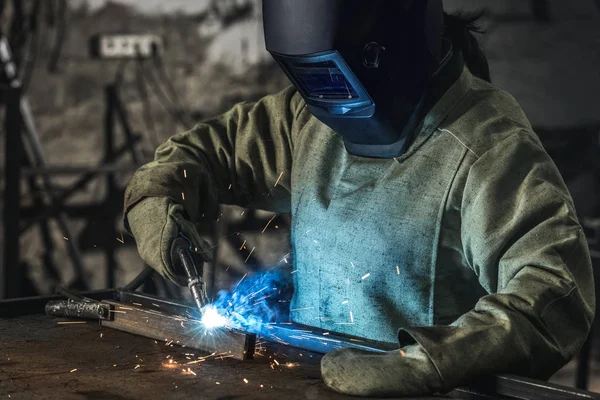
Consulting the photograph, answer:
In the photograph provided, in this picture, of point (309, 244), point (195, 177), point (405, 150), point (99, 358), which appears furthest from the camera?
point (195, 177)

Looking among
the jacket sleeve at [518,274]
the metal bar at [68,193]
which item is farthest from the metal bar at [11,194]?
the jacket sleeve at [518,274]

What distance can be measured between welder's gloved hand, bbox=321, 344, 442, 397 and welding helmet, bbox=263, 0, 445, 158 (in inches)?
21.9

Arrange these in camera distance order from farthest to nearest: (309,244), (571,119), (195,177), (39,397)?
(571,119), (195,177), (309,244), (39,397)

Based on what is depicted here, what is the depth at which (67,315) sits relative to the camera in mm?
1834

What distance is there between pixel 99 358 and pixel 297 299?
1.87ft

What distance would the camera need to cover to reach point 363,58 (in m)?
1.67

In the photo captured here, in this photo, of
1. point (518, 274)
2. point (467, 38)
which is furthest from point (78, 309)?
point (467, 38)

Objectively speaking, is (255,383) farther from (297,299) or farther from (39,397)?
(297,299)

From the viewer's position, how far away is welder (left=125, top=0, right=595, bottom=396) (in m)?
1.36

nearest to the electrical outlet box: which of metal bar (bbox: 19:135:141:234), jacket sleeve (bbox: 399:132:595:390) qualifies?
metal bar (bbox: 19:135:141:234)

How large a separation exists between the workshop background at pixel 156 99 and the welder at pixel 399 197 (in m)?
2.43

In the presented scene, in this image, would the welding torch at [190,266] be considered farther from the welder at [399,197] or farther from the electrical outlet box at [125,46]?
the electrical outlet box at [125,46]

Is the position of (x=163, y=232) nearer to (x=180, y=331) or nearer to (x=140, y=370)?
(x=180, y=331)

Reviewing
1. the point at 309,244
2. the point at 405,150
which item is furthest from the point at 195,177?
the point at 405,150
